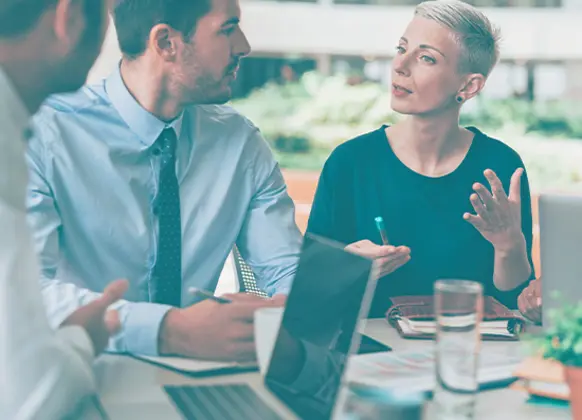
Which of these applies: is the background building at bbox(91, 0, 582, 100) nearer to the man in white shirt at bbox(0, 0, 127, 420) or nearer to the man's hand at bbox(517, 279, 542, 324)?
the man's hand at bbox(517, 279, 542, 324)

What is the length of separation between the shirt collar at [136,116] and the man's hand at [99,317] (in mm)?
743

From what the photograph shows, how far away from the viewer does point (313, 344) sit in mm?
1232

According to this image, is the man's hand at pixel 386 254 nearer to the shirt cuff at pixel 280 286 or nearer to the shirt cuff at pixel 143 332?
the shirt cuff at pixel 280 286

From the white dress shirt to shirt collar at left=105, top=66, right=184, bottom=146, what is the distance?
829mm

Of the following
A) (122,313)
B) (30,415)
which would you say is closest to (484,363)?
(122,313)

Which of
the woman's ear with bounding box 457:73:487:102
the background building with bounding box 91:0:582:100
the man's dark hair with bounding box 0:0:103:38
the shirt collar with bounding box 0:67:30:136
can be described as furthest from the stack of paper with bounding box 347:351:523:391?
Answer: the background building with bounding box 91:0:582:100

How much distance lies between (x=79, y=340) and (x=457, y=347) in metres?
0.54

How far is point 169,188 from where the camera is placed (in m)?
1.90

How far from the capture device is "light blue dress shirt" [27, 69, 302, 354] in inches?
71.9

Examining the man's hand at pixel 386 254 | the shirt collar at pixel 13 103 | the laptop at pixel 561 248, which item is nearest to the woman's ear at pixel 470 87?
the man's hand at pixel 386 254

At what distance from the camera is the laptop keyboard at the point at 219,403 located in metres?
1.14

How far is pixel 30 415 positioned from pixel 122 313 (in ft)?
1.66

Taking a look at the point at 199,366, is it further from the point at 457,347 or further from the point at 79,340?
the point at 457,347

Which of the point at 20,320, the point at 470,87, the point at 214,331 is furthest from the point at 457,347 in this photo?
the point at 470,87
